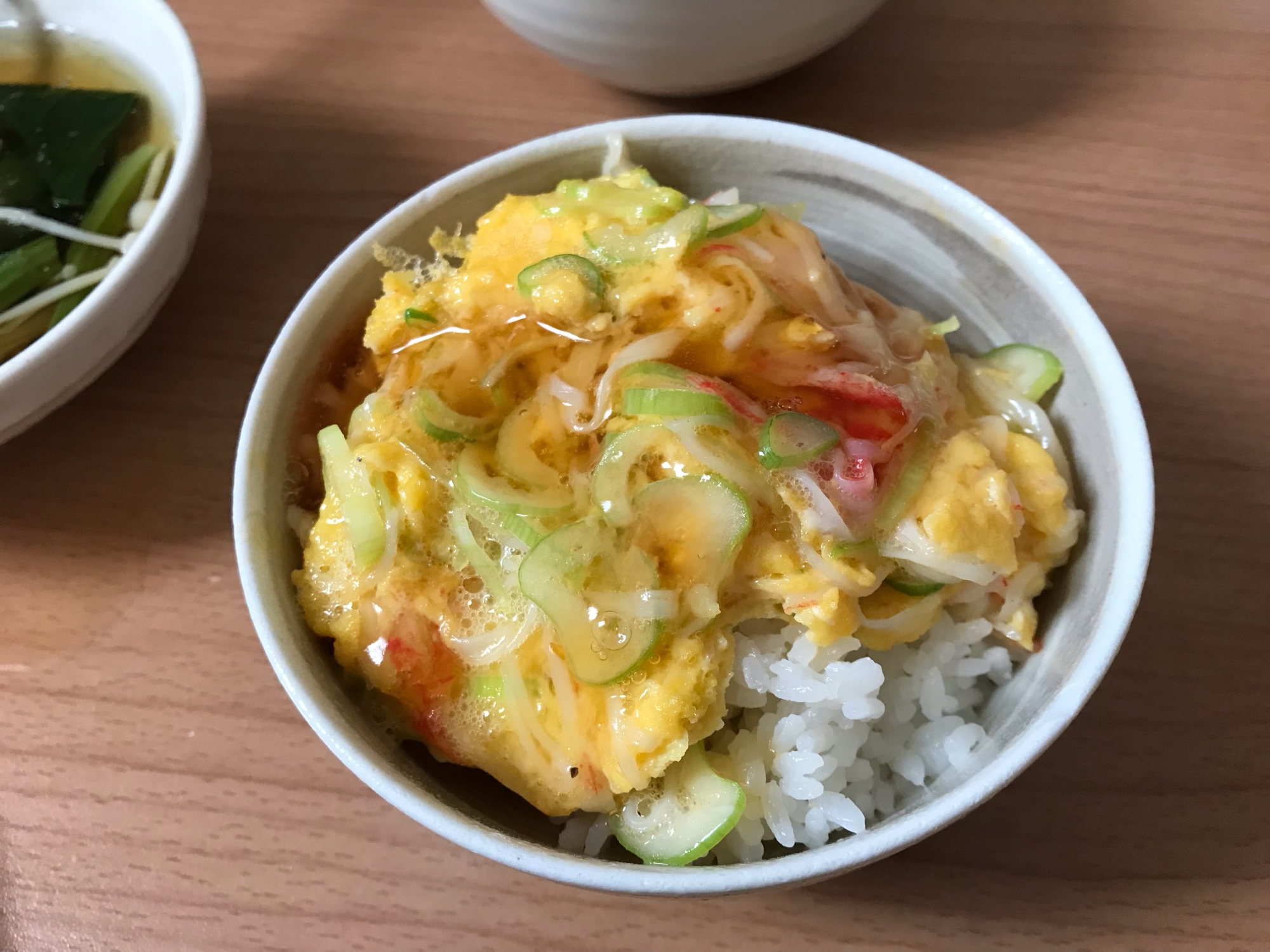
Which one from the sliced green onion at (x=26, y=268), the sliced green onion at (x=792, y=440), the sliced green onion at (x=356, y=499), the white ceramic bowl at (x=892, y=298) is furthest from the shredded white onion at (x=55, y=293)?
the sliced green onion at (x=792, y=440)

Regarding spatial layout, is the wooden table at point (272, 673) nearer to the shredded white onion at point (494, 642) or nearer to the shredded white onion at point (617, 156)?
the shredded white onion at point (494, 642)

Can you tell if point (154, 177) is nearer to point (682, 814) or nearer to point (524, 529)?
point (524, 529)

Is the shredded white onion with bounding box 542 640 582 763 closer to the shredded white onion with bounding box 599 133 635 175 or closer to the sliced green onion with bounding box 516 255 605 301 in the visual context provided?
the sliced green onion with bounding box 516 255 605 301

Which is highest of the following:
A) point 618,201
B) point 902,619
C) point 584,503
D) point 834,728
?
point 618,201

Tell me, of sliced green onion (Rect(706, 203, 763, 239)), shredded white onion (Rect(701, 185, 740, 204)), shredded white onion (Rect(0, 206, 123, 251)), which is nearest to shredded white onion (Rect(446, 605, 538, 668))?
sliced green onion (Rect(706, 203, 763, 239))

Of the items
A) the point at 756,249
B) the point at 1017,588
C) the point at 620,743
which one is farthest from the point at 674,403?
the point at 1017,588

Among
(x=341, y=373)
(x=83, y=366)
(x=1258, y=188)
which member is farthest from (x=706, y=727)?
(x=1258, y=188)

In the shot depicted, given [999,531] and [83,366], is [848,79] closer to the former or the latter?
[999,531]
